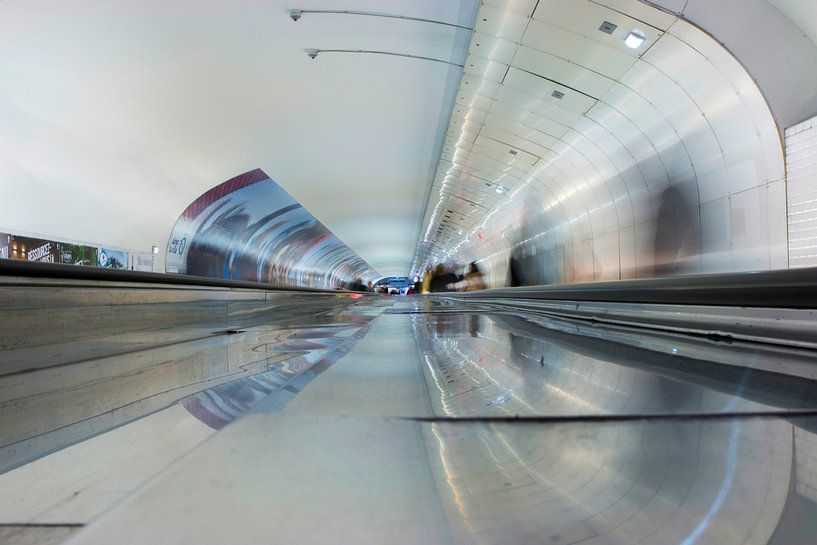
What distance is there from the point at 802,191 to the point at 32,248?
15496 mm

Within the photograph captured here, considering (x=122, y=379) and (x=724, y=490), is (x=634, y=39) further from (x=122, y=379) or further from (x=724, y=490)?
(x=122, y=379)

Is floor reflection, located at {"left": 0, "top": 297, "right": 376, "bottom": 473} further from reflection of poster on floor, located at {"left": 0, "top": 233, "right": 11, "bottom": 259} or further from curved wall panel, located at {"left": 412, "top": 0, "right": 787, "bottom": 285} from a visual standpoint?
reflection of poster on floor, located at {"left": 0, "top": 233, "right": 11, "bottom": 259}

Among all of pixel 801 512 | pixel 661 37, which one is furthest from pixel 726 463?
pixel 661 37

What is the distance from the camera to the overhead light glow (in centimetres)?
564

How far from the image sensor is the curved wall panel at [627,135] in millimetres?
5539

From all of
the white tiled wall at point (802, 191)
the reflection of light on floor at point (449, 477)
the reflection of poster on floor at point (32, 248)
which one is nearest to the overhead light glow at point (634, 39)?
the white tiled wall at point (802, 191)

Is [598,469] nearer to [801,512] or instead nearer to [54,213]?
[801,512]

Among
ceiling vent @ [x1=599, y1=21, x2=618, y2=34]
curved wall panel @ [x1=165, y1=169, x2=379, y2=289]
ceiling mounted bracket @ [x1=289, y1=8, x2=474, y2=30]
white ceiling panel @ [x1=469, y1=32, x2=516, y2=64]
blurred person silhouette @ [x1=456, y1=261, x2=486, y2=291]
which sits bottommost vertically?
blurred person silhouette @ [x1=456, y1=261, x2=486, y2=291]

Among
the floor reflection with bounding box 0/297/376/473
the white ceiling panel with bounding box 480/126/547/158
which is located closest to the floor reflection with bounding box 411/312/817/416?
the floor reflection with bounding box 0/297/376/473

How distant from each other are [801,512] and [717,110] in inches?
276

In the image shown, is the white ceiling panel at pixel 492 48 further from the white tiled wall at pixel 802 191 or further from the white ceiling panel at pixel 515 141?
the white tiled wall at pixel 802 191

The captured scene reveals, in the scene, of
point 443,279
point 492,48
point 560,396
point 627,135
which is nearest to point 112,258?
point 492,48

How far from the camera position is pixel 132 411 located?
184 centimetres

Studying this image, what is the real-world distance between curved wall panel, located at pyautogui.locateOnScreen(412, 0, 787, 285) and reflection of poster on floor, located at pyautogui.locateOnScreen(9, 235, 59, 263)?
35.6 feet
